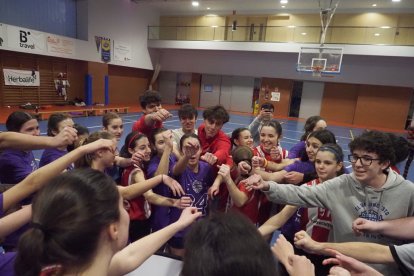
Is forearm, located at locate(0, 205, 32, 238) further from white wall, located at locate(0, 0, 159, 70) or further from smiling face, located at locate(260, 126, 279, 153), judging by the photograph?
white wall, located at locate(0, 0, 159, 70)

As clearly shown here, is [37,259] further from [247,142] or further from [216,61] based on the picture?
[216,61]

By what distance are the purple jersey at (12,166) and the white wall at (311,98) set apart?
775 inches

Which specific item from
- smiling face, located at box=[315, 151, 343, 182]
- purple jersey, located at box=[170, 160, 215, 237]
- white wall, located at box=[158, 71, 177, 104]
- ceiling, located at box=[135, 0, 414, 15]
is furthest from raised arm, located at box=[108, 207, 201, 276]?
white wall, located at box=[158, 71, 177, 104]

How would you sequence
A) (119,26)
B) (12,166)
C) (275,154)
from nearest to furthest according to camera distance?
(12,166) < (275,154) < (119,26)

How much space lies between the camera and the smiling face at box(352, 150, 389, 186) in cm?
202

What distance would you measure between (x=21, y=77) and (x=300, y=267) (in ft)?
56.4

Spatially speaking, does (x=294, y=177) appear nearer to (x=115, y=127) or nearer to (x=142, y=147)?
(x=142, y=147)

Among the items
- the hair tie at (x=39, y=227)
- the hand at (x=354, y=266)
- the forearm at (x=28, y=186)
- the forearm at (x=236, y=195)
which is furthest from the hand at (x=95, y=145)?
the hand at (x=354, y=266)

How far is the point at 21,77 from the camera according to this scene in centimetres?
1469

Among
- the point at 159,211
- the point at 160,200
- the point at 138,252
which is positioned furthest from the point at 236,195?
the point at 138,252

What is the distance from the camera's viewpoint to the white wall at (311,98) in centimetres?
1972

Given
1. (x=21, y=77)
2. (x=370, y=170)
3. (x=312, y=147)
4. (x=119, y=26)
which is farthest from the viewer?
(x=119, y=26)

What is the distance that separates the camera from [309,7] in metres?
18.2

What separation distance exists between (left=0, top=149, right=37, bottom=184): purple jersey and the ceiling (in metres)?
18.1
